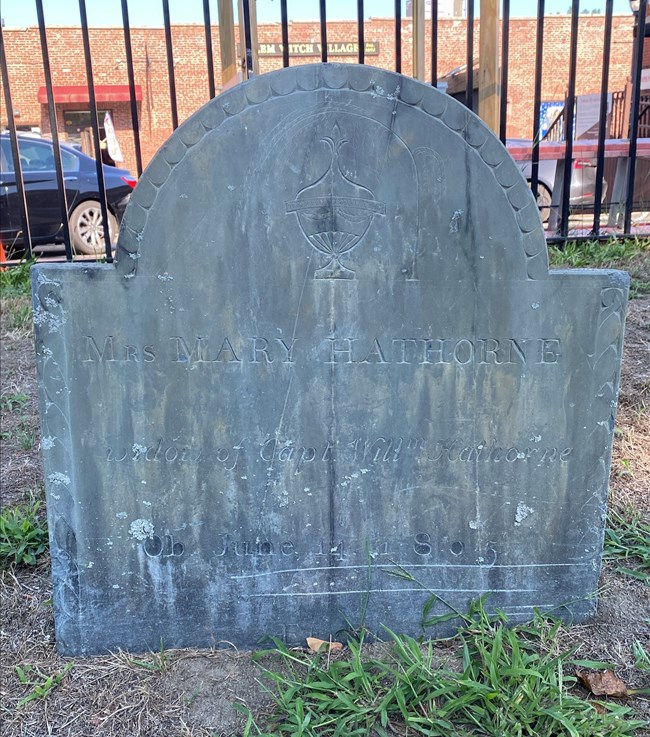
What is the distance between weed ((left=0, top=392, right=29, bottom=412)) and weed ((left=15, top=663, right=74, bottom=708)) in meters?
2.01

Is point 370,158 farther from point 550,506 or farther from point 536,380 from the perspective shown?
point 550,506

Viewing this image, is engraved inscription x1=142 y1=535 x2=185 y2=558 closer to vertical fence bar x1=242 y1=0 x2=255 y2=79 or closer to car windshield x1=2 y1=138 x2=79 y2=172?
vertical fence bar x1=242 y1=0 x2=255 y2=79

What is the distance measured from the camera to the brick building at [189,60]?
2322 cm

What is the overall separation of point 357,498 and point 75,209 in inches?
317

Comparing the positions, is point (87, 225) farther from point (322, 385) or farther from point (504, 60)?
point (322, 385)

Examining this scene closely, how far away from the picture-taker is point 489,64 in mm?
4441

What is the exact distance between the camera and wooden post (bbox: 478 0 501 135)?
4.33 meters

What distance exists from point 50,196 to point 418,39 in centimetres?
591

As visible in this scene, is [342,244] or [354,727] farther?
[342,244]

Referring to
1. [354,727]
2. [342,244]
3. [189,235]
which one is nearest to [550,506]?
[354,727]

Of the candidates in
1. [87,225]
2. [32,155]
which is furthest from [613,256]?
[32,155]

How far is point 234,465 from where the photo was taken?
2221 mm

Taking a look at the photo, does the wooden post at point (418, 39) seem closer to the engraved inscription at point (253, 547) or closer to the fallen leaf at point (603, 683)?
the engraved inscription at point (253, 547)

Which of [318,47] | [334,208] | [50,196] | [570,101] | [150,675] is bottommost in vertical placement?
[150,675]
